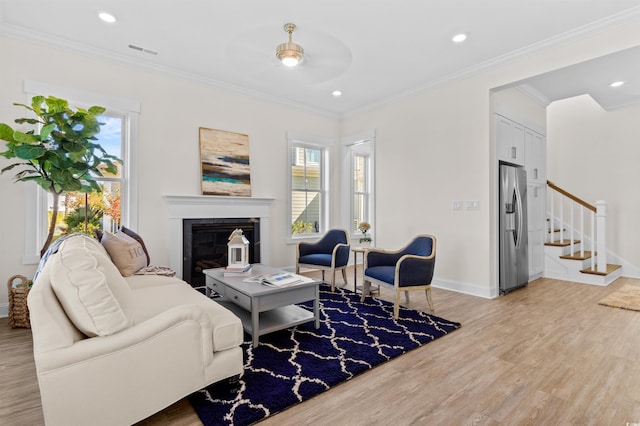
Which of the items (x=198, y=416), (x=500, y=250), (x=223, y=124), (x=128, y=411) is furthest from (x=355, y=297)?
(x=223, y=124)

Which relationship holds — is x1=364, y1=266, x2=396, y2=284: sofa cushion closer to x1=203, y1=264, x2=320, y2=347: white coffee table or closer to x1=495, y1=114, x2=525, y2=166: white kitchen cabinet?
x1=203, y1=264, x2=320, y2=347: white coffee table

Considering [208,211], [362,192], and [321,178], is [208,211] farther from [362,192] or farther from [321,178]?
[362,192]

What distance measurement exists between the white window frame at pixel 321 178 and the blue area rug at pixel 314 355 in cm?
211

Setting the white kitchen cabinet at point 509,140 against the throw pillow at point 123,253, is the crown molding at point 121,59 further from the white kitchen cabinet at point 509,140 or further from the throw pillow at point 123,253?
the white kitchen cabinet at point 509,140

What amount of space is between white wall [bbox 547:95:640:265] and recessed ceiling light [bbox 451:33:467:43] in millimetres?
4187

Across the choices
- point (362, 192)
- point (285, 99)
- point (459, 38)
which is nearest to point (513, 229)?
point (459, 38)

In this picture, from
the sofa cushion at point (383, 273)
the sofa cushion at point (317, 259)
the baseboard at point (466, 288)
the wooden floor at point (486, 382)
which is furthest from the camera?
the sofa cushion at point (317, 259)

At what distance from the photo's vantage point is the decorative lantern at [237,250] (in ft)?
10.5

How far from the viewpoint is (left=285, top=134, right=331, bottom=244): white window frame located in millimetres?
5426

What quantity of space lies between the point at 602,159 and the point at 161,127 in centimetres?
744

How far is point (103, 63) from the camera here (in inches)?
148

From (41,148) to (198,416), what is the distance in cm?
283

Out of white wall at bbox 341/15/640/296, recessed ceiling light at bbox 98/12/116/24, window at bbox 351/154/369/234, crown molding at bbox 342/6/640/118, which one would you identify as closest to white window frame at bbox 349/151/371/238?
window at bbox 351/154/369/234

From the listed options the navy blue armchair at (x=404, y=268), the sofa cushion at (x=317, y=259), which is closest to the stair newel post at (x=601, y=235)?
the navy blue armchair at (x=404, y=268)
